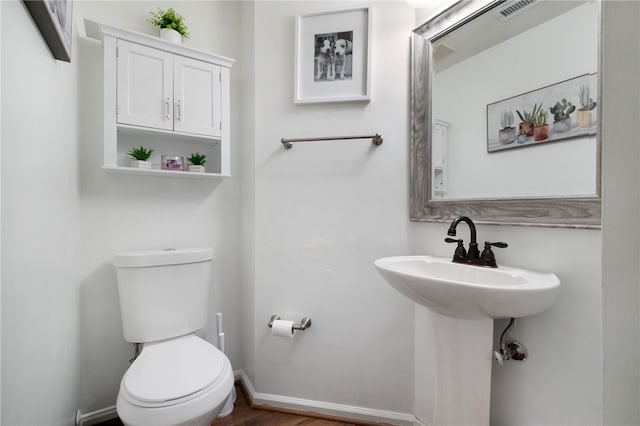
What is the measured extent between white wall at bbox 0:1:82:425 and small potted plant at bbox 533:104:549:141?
4.93ft

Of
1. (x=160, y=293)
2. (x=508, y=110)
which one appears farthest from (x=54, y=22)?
(x=508, y=110)

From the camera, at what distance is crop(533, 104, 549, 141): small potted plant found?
95 centimetres

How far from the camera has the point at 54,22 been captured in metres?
0.78

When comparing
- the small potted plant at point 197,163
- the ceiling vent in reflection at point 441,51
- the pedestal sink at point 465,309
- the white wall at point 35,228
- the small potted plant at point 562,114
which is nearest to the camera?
the white wall at point 35,228

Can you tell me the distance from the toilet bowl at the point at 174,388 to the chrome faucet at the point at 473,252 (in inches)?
40.2

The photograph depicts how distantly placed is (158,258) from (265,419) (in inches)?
38.8

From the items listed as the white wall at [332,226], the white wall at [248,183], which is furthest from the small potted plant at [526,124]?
the white wall at [248,183]

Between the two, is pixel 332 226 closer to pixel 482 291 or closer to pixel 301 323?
pixel 301 323

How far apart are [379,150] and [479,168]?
0.46 m

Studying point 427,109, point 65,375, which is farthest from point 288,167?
point 65,375

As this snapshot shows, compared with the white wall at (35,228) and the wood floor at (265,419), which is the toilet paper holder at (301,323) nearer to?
the wood floor at (265,419)

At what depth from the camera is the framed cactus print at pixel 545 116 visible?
85cm

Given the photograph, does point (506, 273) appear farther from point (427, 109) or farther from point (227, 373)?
point (227, 373)

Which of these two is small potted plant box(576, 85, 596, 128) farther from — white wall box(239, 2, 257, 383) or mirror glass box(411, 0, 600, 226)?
white wall box(239, 2, 257, 383)
